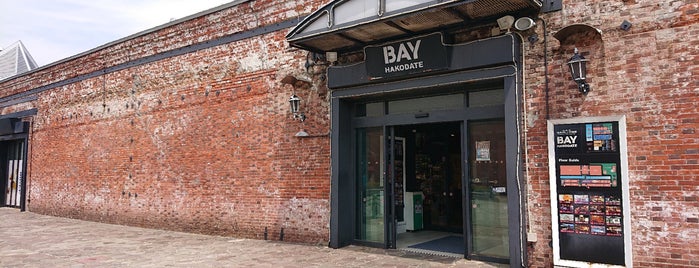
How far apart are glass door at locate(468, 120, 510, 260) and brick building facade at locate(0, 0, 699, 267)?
2.3 inches

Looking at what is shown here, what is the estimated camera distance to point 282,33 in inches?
388

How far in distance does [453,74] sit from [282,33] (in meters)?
3.87

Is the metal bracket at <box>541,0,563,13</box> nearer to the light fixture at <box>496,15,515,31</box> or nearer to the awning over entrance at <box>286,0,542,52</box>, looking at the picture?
the awning over entrance at <box>286,0,542,52</box>

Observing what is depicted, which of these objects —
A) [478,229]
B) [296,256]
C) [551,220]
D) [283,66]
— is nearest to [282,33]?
[283,66]

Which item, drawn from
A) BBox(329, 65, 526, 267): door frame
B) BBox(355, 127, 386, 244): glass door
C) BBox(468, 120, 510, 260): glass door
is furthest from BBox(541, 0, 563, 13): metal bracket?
BBox(355, 127, 386, 244): glass door

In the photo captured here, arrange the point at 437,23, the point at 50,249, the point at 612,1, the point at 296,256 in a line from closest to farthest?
1. the point at 612,1
2. the point at 437,23
3. the point at 296,256
4. the point at 50,249

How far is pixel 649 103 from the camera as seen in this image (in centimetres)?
606

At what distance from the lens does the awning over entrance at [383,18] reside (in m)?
6.79

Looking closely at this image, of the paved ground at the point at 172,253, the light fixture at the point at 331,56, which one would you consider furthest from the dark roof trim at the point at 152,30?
the paved ground at the point at 172,253

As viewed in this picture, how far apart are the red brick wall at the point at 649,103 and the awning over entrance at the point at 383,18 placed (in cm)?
104

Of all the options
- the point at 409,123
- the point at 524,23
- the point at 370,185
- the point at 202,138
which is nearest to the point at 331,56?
the point at 409,123

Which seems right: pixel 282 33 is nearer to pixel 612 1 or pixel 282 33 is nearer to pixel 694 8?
pixel 612 1

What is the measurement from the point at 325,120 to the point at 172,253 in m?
3.62

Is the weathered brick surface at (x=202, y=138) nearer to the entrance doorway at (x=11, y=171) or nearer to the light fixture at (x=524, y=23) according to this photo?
the light fixture at (x=524, y=23)
